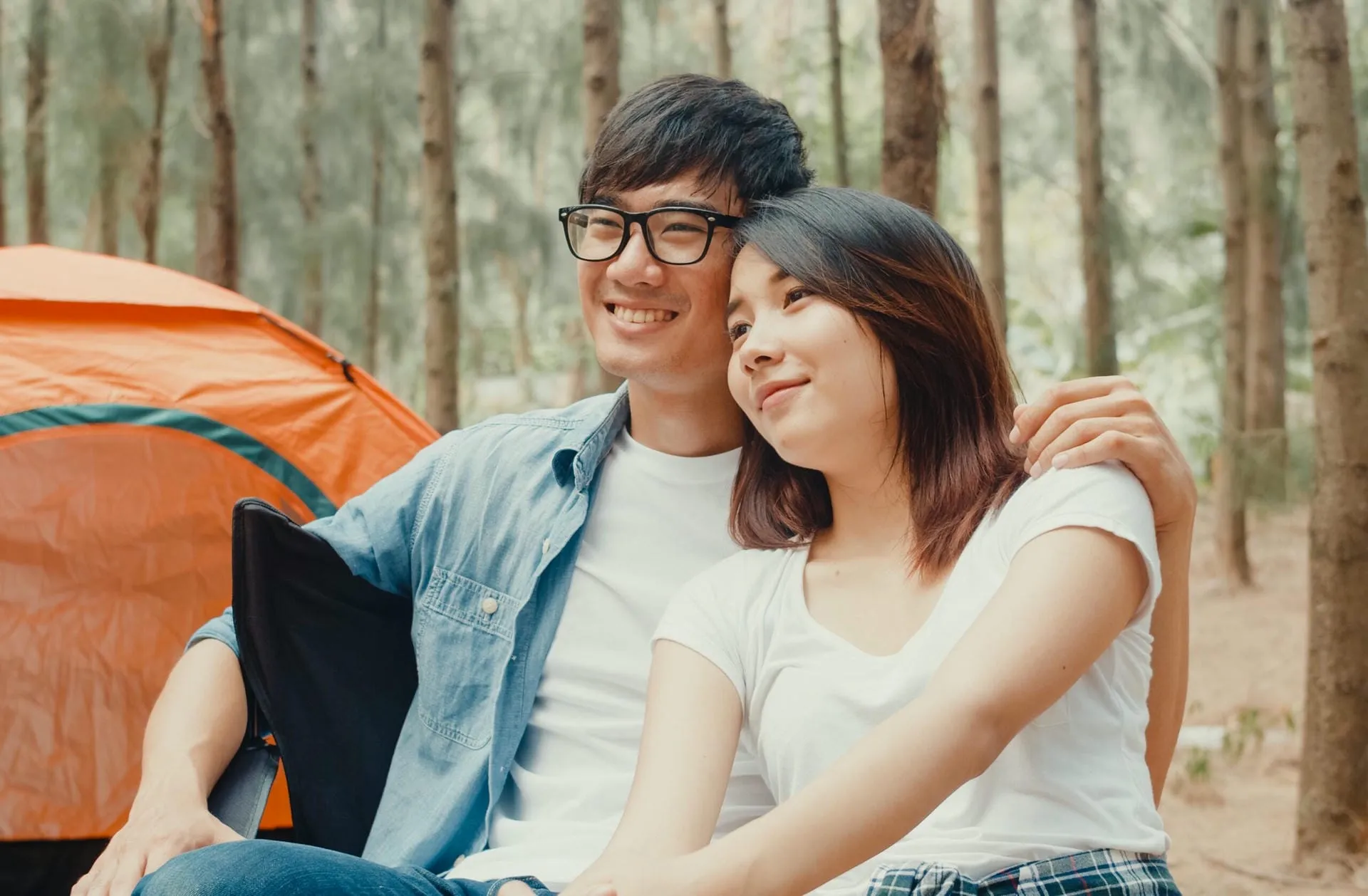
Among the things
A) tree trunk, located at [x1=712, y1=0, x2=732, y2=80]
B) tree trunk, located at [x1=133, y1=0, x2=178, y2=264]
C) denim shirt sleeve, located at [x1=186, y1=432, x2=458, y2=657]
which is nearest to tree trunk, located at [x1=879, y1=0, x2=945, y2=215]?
denim shirt sleeve, located at [x1=186, y1=432, x2=458, y2=657]

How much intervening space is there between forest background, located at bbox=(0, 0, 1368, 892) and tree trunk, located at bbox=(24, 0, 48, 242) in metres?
0.03

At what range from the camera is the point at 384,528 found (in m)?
2.06

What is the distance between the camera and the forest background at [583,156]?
6230 mm

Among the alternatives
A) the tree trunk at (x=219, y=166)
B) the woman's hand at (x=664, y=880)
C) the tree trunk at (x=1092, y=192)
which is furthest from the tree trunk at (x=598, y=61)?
the tree trunk at (x=1092, y=192)

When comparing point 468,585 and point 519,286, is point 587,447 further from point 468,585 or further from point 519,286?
point 519,286

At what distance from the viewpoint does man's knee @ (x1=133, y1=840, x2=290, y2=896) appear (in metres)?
1.37

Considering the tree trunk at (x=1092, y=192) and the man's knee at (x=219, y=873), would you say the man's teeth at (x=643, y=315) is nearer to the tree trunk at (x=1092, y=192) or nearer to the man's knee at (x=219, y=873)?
the man's knee at (x=219, y=873)

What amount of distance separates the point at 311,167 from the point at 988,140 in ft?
20.3

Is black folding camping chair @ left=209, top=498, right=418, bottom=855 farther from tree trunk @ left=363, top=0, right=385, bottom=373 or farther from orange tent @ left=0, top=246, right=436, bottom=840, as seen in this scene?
tree trunk @ left=363, top=0, right=385, bottom=373

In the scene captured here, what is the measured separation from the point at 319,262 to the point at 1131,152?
9.18m

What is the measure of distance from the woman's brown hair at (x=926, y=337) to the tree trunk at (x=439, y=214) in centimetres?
467

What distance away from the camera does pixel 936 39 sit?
11.9ft

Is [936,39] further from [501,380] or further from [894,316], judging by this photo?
[501,380]

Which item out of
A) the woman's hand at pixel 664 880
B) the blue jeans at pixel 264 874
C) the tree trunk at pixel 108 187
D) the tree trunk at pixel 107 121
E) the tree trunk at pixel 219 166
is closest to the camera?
the woman's hand at pixel 664 880
